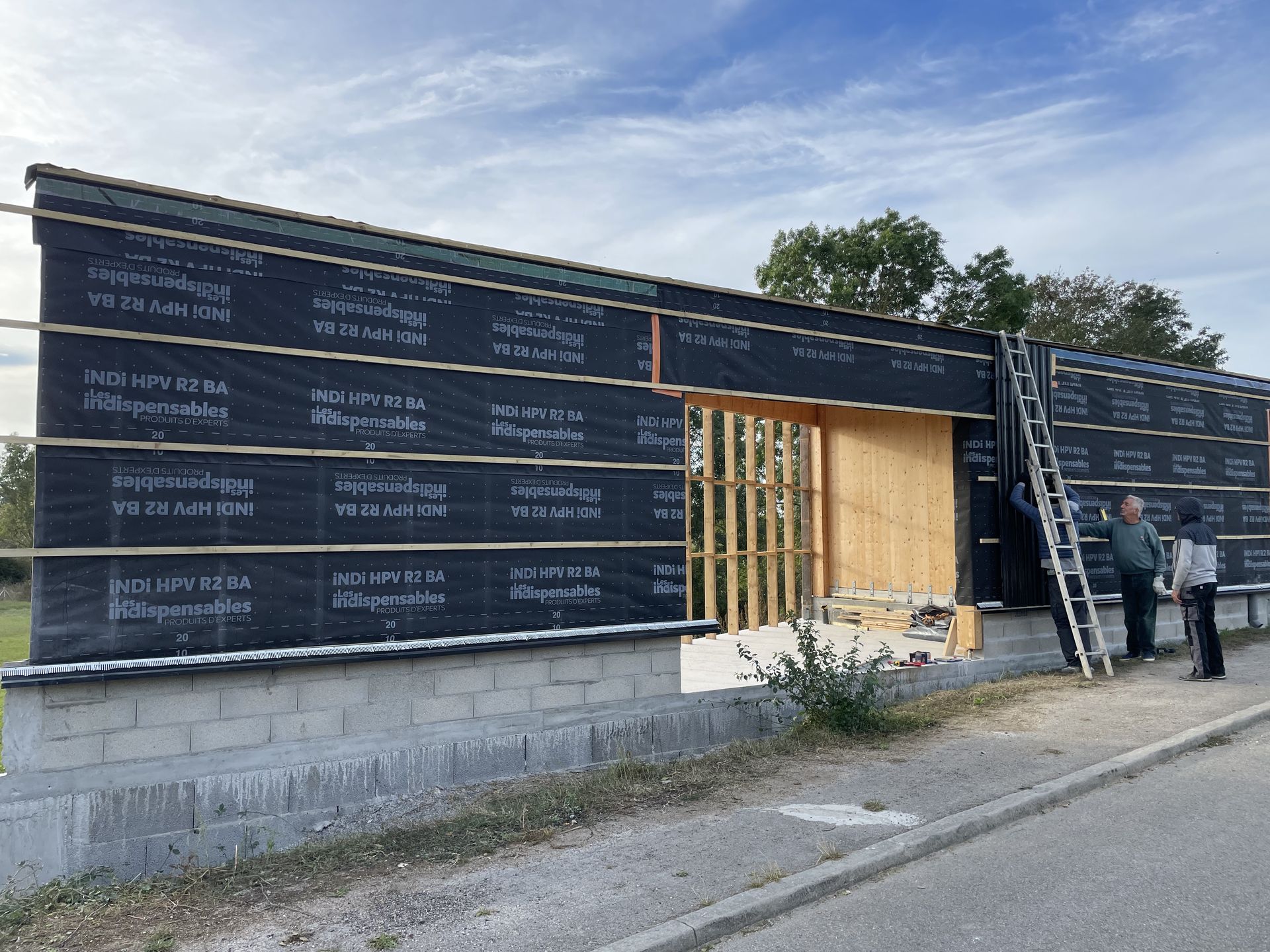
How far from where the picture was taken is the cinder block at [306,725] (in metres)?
6.56

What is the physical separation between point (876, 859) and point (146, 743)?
463 cm

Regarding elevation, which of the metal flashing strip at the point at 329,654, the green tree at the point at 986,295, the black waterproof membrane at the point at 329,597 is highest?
the green tree at the point at 986,295

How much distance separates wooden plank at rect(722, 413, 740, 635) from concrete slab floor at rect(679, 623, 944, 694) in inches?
12.6

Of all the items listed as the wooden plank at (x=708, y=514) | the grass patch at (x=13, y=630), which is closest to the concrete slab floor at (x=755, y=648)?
the wooden plank at (x=708, y=514)

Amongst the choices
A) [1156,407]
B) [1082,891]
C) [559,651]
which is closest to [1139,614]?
[1156,407]

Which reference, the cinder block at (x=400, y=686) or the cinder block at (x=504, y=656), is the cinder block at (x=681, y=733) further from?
the cinder block at (x=400, y=686)

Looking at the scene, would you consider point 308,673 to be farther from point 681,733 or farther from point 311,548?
point 681,733

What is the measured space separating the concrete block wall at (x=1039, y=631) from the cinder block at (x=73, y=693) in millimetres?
9227

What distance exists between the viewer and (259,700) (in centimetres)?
651

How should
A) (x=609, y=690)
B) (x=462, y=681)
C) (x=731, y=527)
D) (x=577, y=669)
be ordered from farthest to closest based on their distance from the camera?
1. (x=731, y=527)
2. (x=609, y=690)
3. (x=577, y=669)
4. (x=462, y=681)

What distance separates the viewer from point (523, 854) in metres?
5.62

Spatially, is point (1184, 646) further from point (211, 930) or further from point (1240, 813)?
point (211, 930)

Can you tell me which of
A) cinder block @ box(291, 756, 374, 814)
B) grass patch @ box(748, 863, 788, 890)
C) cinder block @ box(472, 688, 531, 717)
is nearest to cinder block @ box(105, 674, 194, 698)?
cinder block @ box(291, 756, 374, 814)

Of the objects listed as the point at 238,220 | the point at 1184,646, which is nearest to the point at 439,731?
the point at 238,220
